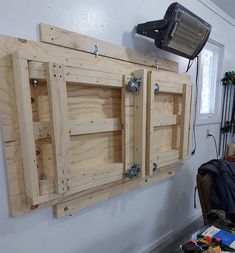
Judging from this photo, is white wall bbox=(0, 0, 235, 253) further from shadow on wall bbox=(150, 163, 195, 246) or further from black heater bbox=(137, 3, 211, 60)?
black heater bbox=(137, 3, 211, 60)

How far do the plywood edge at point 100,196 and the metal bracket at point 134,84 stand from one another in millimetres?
651

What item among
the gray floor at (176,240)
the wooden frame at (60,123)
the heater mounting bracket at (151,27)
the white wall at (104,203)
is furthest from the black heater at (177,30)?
the gray floor at (176,240)

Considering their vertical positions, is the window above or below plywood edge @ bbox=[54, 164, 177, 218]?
above

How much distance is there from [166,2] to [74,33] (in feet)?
3.00

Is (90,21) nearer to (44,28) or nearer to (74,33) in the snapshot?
(74,33)

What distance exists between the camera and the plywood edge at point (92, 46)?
37.6 inches

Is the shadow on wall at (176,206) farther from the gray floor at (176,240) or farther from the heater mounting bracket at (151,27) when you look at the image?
the heater mounting bracket at (151,27)

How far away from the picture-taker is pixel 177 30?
4.10 ft

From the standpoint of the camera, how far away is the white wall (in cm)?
91

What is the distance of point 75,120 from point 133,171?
1.67 ft

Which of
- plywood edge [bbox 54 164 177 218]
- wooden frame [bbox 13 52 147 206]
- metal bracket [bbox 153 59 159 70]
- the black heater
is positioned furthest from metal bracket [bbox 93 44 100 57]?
plywood edge [bbox 54 164 177 218]

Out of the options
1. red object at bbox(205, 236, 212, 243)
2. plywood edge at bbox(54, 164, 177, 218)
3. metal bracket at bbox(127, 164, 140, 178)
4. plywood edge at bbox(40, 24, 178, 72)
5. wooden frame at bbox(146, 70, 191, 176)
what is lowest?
red object at bbox(205, 236, 212, 243)

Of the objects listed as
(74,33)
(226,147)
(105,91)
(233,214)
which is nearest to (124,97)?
(105,91)

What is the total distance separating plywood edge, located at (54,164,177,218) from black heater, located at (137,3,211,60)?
3.18 ft
